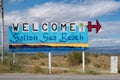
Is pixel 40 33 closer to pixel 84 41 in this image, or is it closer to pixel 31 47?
pixel 31 47

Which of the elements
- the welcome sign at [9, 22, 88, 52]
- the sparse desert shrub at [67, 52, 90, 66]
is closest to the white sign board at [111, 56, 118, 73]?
the welcome sign at [9, 22, 88, 52]

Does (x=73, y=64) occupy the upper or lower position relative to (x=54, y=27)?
lower

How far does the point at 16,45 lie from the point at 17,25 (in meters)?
1.52

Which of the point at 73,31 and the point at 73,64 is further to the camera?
the point at 73,64

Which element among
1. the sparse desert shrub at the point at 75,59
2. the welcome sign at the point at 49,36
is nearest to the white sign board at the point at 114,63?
the welcome sign at the point at 49,36

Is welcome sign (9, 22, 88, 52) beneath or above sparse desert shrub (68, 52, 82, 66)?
above

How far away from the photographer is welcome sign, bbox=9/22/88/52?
2706 centimetres

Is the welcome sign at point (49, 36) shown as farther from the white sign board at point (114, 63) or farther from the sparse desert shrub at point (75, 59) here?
the sparse desert shrub at point (75, 59)

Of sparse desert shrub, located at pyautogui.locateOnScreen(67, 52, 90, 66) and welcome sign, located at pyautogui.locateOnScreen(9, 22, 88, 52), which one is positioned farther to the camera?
sparse desert shrub, located at pyautogui.locateOnScreen(67, 52, 90, 66)

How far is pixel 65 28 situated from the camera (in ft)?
89.2

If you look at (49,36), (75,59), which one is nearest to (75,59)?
(75,59)

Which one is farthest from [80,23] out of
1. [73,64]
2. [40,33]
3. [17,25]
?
[73,64]

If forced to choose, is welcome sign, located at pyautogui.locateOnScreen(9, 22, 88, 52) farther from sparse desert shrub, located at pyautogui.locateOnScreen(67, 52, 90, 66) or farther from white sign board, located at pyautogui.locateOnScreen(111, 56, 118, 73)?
sparse desert shrub, located at pyautogui.locateOnScreen(67, 52, 90, 66)

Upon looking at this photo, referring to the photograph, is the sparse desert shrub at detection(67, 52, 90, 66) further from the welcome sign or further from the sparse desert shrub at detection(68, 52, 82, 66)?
the welcome sign
